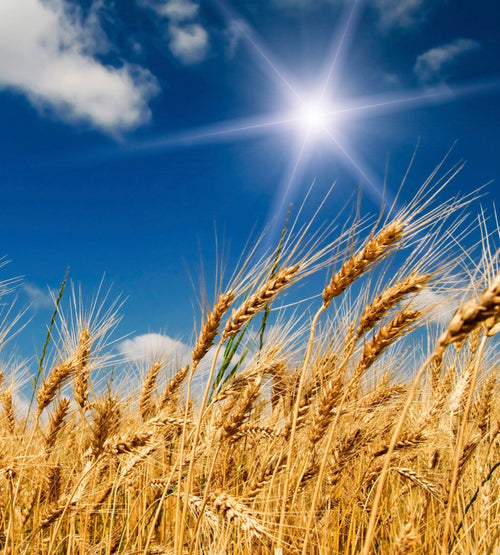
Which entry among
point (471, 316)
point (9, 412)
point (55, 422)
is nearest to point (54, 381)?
point (55, 422)

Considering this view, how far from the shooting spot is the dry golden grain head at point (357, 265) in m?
2.18

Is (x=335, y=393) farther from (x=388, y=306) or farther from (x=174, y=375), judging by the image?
(x=174, y=375)

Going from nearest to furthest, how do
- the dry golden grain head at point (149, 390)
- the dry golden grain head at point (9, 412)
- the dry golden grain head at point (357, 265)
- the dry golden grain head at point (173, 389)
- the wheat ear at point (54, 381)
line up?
the dry golden grain head at point (357, 265), the wheat ear at point (54, 381), the dry golden grain head at point (9, 412), the dry golden grain head at point (173, 389), the dry golden grain head at point (149, 390)

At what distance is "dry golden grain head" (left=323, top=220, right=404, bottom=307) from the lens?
2176 mm

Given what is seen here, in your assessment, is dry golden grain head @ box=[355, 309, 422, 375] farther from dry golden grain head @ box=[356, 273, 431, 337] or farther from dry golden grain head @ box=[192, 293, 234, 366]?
dry golden grain head @ box=[192, 293, 234, 366]

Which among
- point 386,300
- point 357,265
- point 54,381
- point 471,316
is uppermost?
point 357,265

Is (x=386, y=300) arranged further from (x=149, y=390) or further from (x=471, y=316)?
(x=149, y=390)

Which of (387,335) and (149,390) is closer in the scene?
(387,335)

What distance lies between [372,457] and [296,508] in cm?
54

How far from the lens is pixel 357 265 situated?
2.18m

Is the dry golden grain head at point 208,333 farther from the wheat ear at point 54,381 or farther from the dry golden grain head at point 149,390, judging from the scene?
the dry golden grain head at point 149,390

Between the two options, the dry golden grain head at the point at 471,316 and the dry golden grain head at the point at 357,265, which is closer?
the dry golden grain head at the point at 471,316

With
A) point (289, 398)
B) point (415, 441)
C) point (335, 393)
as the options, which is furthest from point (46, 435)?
point (415, 441)

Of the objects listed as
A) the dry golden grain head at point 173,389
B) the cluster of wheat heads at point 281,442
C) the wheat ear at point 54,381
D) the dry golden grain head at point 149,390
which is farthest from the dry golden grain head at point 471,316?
the dry golden grain head at point 149,390
